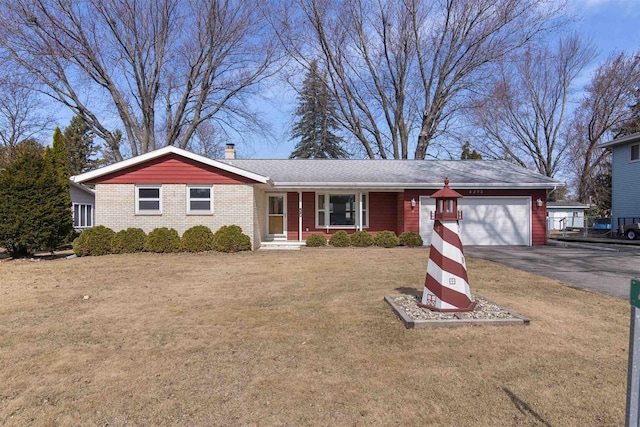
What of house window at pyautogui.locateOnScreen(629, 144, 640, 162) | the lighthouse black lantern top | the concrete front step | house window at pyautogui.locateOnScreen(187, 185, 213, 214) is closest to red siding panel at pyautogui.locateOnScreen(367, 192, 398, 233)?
the concrete front step

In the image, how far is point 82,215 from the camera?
21156mm

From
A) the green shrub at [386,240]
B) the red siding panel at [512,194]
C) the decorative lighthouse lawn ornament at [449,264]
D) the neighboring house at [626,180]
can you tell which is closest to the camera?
the decorative lighthouse lawn ornament at [449,264]

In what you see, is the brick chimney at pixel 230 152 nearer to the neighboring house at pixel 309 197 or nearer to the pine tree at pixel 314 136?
the neighboring house at pixel 309 197

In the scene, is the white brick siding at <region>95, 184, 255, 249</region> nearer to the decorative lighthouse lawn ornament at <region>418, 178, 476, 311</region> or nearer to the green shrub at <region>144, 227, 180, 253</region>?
the green shrub at <region>144, 227, 180, 253</region>

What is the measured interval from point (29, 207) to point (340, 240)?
10.5 meters

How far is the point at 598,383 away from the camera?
318 centimetres

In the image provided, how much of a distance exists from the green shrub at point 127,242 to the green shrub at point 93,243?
0.70 ft

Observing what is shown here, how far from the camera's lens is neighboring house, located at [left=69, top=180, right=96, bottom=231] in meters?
19.8

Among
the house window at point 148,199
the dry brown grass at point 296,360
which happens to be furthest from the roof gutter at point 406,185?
the dry brown grass at point 296,360

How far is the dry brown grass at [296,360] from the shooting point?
2.79 metres

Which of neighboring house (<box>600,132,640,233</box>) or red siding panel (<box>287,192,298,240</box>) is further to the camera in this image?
neighboring house (<box>600,132,640,233</box>)

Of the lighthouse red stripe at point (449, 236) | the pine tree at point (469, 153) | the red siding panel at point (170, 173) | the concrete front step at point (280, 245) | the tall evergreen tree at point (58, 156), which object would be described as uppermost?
the pine tree at point (469, 153)

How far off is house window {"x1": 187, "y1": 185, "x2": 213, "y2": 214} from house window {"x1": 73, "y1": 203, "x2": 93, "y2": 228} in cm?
966

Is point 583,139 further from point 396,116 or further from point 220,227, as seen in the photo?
point 220,227
